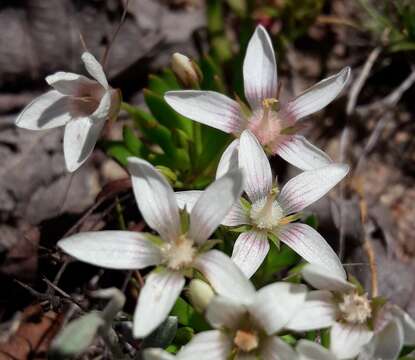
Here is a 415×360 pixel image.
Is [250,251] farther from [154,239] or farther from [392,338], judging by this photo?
[392,338]

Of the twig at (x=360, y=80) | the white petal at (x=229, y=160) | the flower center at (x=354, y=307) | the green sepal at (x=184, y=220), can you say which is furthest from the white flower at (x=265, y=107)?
the twig at (x=360, y=80)

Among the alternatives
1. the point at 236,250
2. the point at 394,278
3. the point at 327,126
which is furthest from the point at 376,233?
the point at 236,250

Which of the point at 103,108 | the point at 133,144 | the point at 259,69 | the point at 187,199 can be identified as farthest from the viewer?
the point at 133,144

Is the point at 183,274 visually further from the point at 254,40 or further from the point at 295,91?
the point at 295,91

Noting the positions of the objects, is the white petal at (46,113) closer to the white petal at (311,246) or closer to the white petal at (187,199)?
the white petal at (187,199)

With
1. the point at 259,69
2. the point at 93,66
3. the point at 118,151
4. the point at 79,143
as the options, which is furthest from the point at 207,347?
the point at 118,151
